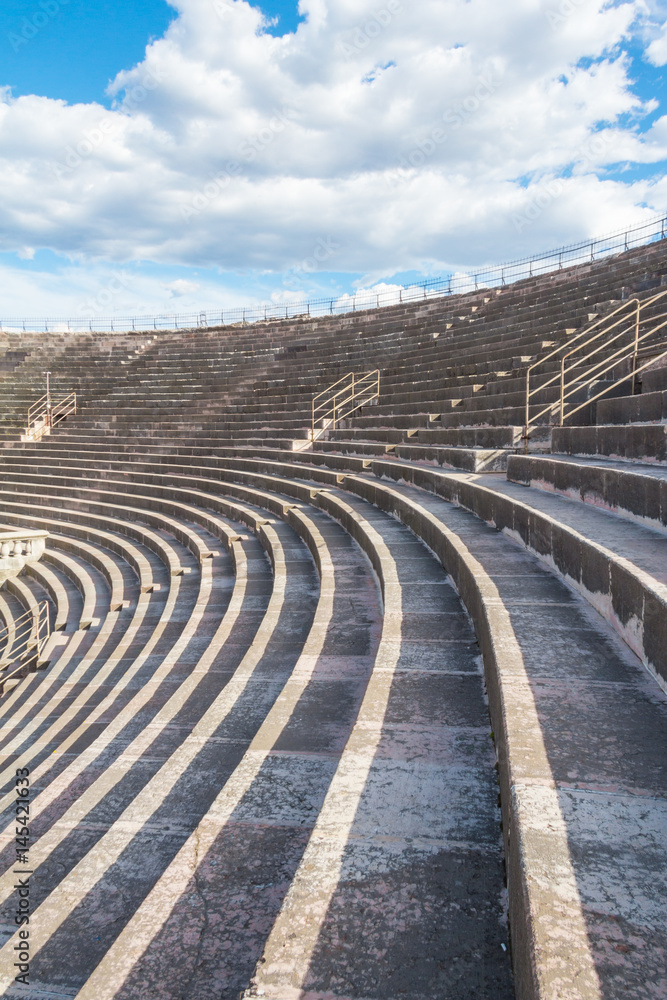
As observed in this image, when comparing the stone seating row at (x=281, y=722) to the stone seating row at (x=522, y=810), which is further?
the stone seating row at (x=281, y=722)

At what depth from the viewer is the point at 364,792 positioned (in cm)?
247

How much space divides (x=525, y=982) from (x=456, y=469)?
8.04 meters

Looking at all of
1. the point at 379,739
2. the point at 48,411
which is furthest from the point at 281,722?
the point at 48,411

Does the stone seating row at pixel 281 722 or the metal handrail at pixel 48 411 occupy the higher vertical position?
the metal handrail at pixel 48 411

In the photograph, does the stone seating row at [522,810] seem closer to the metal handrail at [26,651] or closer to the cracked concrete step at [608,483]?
the cracked concrete step at [608,483]

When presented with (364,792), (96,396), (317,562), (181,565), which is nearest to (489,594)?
(364,792)

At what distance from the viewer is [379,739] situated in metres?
2.86

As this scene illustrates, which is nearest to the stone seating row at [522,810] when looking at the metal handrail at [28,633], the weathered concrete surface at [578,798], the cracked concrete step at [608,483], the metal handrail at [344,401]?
the weathered concrete surface at [578,798]

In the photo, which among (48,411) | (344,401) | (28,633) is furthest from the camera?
(48,411)

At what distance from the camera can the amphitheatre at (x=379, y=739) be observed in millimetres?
1801

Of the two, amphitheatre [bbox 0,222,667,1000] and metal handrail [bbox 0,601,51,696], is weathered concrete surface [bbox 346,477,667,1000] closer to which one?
amphitheatre [bbox 0,222,667,1000]

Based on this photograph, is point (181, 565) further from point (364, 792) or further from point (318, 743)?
point (364, 792)

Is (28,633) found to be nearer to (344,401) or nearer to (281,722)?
(281,722)

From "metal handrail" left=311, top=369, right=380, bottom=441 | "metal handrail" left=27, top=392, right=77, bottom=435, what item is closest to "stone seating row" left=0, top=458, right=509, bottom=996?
"metal handrail" left=311, top=369, right=380, bottom=441
